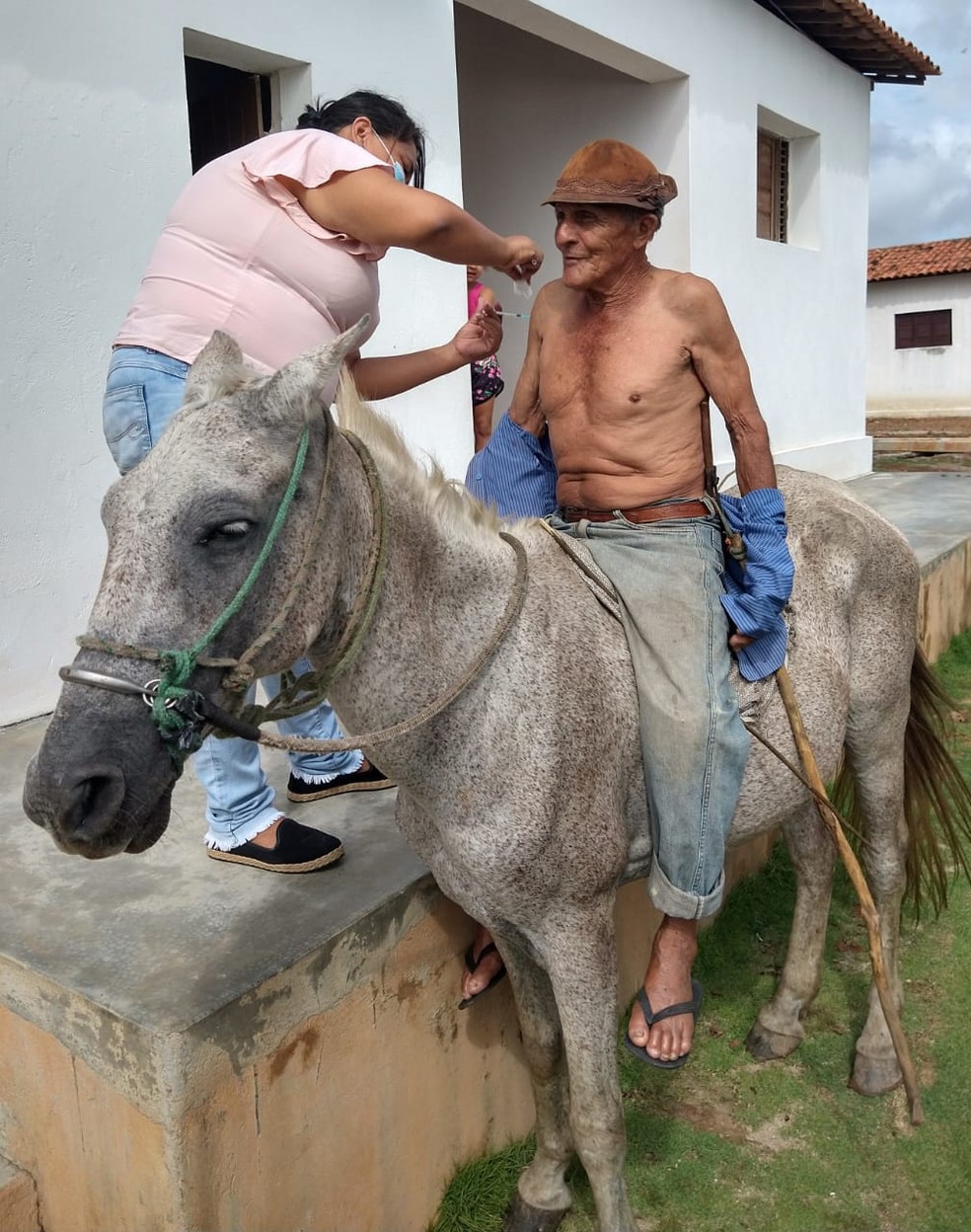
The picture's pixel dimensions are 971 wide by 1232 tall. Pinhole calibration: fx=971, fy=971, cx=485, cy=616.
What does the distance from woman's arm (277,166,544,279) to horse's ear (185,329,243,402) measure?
0.43 m


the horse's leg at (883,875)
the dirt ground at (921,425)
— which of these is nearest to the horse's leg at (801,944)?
the horse's leg at (883,875)

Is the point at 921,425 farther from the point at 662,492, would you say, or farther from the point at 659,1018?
the point at 659,1018

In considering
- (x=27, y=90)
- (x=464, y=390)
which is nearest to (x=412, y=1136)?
(x=27, y=90)

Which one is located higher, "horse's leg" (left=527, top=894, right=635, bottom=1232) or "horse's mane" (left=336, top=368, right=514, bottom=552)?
"horse's mane" (left=336, top=368, right=514, bottom=552)

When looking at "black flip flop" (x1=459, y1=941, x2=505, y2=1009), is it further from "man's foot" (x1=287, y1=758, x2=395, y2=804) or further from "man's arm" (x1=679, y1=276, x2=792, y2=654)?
"man's arm" (x1=679, y1=276, x2=792, y2=654)

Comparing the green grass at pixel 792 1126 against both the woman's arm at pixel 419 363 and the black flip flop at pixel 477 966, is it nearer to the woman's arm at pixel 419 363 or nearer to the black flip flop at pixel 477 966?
the black flip flop at pixel 477 966

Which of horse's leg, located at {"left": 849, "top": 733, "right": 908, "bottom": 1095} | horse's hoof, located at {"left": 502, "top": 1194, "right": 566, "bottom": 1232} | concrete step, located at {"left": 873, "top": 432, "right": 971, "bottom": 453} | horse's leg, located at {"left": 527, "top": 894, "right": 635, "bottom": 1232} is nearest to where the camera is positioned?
horse's leg, located at {"left": 527, "top": 894, "right": 635, "bottom": 1232}

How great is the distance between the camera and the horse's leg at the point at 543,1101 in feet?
7.55

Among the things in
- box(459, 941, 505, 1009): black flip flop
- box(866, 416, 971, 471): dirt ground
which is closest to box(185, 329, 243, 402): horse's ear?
box(459, 941, 505, 1009): black flip flop

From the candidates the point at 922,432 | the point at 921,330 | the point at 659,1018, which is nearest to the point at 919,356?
the point at 921,330

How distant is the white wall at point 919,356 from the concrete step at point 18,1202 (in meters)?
22.9

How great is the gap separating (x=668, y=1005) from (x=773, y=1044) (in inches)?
46.0

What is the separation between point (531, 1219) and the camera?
7.89 feet

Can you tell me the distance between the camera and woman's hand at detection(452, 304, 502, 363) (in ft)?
7.47
